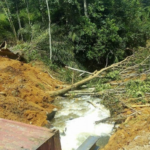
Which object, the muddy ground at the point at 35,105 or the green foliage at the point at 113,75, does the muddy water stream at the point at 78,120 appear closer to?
the muddy ground at the point at 35,105

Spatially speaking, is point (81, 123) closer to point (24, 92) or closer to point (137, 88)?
point (24, 92)

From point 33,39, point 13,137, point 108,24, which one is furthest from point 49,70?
point 13,137

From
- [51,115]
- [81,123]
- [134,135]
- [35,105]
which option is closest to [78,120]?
[81,123]

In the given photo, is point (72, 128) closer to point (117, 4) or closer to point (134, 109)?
point (134, 109)

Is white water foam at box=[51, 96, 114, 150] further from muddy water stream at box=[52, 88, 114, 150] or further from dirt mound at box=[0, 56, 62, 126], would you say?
dirt mound at box=[0, 56, 62, 126]

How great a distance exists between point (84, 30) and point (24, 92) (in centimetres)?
628

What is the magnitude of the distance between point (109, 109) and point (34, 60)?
5.70 m

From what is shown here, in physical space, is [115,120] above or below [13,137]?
below

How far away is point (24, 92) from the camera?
7.10m

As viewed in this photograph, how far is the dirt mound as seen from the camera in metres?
5.76

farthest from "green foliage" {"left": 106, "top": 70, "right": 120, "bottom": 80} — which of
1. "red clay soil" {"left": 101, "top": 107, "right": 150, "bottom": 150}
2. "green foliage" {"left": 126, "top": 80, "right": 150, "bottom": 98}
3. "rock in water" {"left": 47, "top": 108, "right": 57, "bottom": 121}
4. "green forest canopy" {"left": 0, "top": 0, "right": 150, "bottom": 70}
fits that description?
"rock in water" {"left": 47, "top": 108, "right": 57, "bottom": 121}

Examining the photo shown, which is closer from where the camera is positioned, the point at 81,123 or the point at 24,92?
the point at 81,123

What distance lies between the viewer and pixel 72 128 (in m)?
5.78

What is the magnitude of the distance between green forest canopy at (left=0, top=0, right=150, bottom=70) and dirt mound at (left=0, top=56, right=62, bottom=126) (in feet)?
8.09
